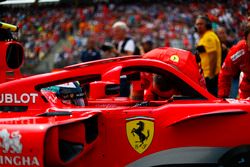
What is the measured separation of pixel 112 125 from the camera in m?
3.73

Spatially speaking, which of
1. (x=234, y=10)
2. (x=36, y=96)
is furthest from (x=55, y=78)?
(x=234, y=10)

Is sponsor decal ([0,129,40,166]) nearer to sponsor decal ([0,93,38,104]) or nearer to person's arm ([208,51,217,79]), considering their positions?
sponsor decal ([0,93,38,104])

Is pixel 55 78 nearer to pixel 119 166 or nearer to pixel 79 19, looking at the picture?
pixel 119 166

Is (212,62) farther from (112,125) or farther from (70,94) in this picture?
(112,125)

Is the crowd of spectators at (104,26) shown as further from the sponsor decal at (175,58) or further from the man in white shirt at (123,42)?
the sponsor decal at (175,58)

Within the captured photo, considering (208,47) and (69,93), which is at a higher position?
(208,47)

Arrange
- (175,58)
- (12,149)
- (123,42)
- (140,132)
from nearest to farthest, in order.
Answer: (12,149) < (140,132) < (175,58) < (123,42)

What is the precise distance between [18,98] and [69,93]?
1.46ft

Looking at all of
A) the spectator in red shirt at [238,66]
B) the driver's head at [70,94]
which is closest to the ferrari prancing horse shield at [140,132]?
the driver's head at [70,94]

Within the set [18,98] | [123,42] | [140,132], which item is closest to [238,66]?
[140,132]

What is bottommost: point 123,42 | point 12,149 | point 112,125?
point 12,149

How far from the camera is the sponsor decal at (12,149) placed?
11.1 ft

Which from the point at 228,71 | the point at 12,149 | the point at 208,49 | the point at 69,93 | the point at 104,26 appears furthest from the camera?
the point at 104,26

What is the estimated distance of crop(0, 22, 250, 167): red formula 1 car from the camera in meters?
3.41
